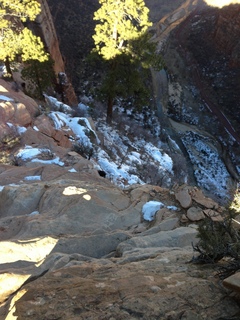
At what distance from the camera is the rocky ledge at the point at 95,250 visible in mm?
3707

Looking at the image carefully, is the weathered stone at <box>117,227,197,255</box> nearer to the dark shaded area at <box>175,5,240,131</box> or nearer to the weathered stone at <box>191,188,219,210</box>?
the weathered stone at <box>191,188,219,210</box>

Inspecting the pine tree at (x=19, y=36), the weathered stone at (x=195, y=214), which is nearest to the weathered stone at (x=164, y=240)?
the weathered stone at (x=195, y=214)

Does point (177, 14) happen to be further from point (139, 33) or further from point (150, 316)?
point (150, 316)

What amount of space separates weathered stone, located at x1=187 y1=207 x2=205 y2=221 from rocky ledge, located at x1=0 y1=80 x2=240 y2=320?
0.09 feet

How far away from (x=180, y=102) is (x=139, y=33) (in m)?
18.7

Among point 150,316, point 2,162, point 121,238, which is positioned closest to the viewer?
point 150,316

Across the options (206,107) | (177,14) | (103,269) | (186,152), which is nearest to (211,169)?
(186,152)

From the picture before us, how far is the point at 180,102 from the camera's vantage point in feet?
118

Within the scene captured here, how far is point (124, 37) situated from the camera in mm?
18375

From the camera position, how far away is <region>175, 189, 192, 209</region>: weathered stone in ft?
28.4

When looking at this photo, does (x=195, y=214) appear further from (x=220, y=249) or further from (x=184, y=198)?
(x=220, y=249)

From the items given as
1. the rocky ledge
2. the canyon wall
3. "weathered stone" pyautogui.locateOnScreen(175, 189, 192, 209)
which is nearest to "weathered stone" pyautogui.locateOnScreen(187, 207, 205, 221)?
the rocky ledge

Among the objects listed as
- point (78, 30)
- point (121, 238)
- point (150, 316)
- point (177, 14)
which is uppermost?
point (177, 14)

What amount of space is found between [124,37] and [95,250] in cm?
1503
